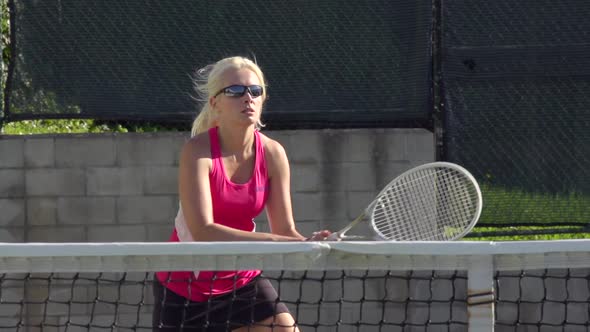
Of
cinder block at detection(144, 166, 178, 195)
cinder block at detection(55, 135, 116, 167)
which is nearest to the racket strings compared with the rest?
cinder block at detection(144, 166, 178, 195)

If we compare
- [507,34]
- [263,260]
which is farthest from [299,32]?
[263,260]

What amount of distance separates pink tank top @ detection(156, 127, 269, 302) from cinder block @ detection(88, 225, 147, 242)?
2.24m

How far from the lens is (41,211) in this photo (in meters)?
6.19

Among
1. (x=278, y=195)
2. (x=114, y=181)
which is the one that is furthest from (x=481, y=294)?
(x=114, y=181)

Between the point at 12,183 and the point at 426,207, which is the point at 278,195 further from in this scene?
the point at 12,183

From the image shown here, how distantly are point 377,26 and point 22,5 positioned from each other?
1.94m

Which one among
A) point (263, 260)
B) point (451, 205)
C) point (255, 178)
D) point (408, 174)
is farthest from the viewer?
point (451, 205)

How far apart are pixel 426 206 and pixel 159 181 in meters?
2.05

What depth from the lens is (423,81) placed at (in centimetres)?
626

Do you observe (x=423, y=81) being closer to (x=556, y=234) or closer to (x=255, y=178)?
(x=556, y=234)

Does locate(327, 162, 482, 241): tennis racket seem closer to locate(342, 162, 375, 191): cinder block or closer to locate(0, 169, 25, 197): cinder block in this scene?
locate(342, 162, 375, 191): cinder block

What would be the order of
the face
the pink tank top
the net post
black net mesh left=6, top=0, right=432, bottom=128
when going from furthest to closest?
black net mesh left=6, top=0, right=432, bottom=128 < the face < the pink tank top < the net post

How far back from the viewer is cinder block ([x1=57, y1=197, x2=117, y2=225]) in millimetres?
6188

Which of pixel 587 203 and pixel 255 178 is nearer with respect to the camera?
pixel 255 178
